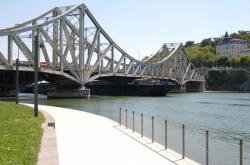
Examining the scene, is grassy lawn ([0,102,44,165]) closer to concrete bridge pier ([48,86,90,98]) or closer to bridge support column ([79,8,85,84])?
concrete bridge pier ([48,86,90,98])

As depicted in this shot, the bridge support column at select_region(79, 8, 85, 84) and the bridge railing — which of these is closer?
the bridge railing

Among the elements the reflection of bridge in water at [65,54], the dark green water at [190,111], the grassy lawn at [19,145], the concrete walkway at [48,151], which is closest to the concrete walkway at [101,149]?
the concrete walkway at [48,151]

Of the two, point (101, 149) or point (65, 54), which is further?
point (65, 54)

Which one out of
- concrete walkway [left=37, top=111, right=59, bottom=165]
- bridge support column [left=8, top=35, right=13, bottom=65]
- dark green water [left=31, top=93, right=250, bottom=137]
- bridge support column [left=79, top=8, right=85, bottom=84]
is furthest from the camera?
bridge support column [left=79, top=8, right=85, bottom=84]

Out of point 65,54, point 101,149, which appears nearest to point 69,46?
point 65,54

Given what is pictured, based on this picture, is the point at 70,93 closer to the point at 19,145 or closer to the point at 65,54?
the point at 65,54

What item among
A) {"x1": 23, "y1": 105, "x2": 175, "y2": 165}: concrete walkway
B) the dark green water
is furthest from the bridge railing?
the dark green water

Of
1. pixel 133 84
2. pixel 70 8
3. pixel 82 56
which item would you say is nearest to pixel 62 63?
pixel 82 56

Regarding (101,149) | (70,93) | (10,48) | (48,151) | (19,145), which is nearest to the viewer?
(48,151)

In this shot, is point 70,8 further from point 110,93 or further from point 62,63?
point 110,93

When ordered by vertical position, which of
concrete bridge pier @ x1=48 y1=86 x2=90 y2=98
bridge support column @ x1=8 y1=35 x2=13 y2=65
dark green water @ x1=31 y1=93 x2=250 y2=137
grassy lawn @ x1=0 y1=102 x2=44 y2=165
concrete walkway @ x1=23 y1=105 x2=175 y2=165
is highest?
bridge support column @ x1=8 y1=35 x2=13 y2=65

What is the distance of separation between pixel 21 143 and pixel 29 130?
4585mm

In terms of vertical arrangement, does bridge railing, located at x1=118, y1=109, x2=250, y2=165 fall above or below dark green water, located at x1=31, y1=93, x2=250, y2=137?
above

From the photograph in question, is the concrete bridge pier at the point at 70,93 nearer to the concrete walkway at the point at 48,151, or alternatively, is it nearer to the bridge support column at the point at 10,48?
the bridge support column at the point at 10,48
